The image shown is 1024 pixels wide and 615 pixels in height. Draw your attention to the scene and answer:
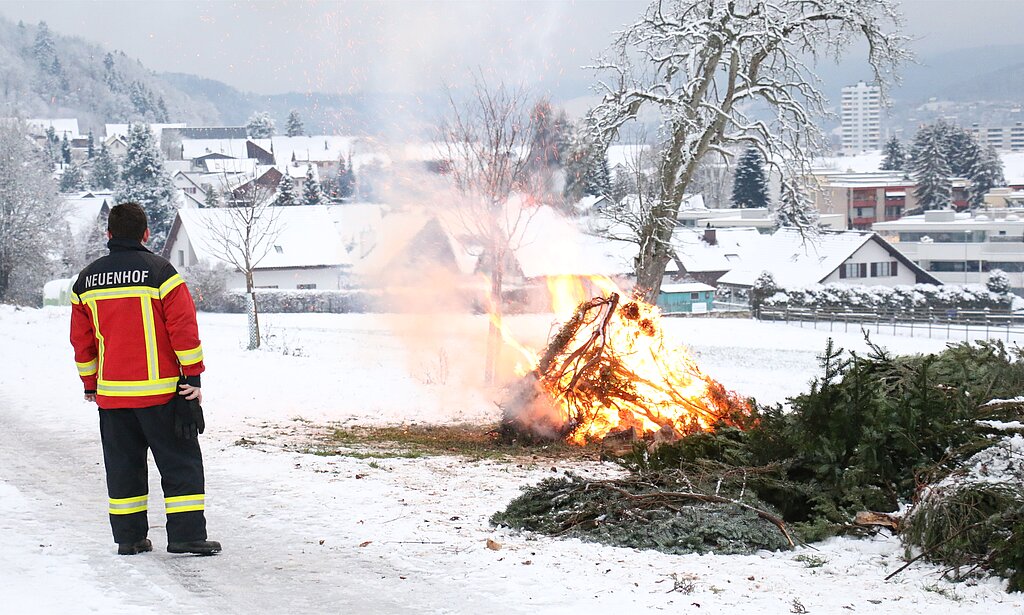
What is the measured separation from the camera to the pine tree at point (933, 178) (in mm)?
88062

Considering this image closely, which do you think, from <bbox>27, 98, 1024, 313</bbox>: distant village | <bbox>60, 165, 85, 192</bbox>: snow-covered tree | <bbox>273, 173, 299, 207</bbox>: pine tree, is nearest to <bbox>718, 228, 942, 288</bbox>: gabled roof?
<bbox>27, 98, 1024, 313</bbox>: distant village

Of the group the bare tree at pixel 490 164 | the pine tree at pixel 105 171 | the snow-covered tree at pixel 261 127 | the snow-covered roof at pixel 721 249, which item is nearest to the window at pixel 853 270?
the snow-covered roof at pixel 721 249

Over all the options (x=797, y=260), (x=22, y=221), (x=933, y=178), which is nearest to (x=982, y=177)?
(x=933, y=178)

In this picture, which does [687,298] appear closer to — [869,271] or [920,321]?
[869,271]

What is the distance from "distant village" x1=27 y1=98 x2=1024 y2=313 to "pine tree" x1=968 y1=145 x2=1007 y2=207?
991mm

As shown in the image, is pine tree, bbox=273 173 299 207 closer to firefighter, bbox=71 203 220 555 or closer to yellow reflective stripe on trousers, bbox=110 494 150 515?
firefighter, bbox=71 203 220 555

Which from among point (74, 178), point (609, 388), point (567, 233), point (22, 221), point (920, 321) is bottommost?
point (920, 321)

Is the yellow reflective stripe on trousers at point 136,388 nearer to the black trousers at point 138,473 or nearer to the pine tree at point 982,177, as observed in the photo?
the black trousers at point 138,473

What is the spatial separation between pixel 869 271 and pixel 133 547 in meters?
56.6

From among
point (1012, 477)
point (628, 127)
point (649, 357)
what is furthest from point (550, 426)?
point (628, 127)

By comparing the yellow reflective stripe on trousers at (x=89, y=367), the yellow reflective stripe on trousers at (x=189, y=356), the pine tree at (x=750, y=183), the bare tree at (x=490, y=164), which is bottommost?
the yellow reflective stripe on trousers at (x=89, y=367)

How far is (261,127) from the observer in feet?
413

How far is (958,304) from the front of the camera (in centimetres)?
5122

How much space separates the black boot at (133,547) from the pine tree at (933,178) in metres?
89.8
